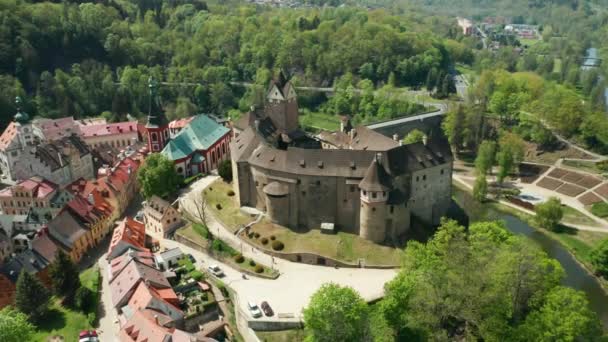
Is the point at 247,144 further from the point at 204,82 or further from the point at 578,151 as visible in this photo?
the point at 204,82

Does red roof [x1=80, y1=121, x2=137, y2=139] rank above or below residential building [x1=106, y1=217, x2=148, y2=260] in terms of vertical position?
above

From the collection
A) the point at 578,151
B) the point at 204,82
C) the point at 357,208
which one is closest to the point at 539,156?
the point at 578,151

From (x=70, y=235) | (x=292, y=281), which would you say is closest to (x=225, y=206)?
(x=292, y=281)

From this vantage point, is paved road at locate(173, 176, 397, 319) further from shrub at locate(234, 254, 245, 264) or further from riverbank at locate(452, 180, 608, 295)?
riverbank at locate(452, 180, 608, 295)

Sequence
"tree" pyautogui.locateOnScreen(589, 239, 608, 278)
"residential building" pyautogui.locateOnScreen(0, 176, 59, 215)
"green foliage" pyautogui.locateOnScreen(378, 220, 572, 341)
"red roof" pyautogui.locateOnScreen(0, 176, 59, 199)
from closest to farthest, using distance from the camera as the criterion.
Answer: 1. "green foliage" pyautogui.locateOnScreen(378, 220, 572, 341)
2. "tree" pyautogui.locateOnScreen(589, 239, 608, 278)
3. "residential building" pyautogui.locateOnScreen(0, 176, 59, 215)
4. "red roof" pyautogui.locateOnScreen(0, 176, 59, 199)

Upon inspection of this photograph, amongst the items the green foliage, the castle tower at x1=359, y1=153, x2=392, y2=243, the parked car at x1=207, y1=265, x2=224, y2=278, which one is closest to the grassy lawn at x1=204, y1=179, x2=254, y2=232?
the parked car at x1=207, y1=265, x2=224, y2=278

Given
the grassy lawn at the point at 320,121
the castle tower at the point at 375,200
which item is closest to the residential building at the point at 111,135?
the grassy lawn at the point at 320,121

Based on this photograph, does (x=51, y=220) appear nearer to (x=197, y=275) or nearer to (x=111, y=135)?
(x=197, y=275)
